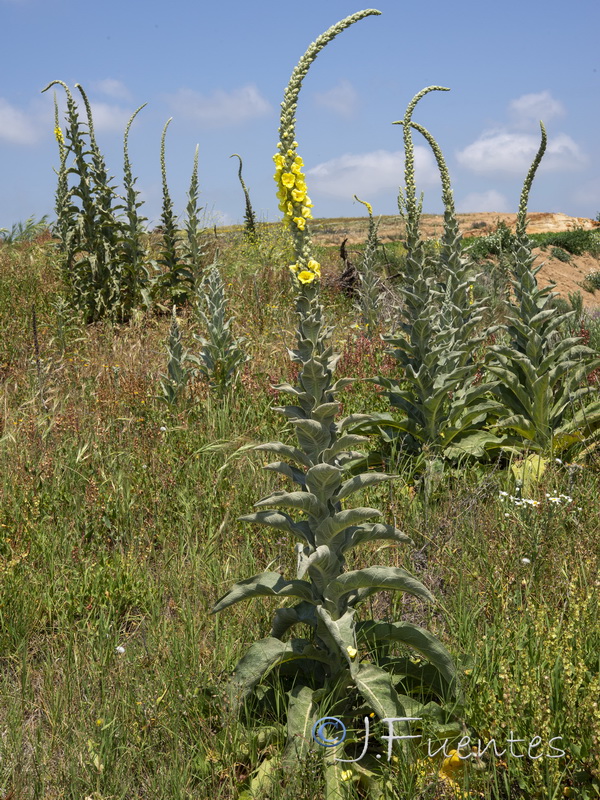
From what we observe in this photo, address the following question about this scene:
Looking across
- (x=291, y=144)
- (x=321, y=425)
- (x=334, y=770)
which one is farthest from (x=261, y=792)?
(x=291, y=144)

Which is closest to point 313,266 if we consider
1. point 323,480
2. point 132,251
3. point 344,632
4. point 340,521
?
point 323,480

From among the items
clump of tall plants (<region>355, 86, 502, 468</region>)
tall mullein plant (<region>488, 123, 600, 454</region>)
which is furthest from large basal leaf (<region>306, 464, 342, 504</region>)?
tall mullein plant (<region>488, 123, 600, 454</region>)

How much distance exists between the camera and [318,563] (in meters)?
2.79

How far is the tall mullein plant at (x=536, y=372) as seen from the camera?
533 cm

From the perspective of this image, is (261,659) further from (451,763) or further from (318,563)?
(451,763)

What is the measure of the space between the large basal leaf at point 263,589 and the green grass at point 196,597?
1.16ft

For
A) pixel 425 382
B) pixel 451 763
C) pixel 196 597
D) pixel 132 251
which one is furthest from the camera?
pixel 132 251

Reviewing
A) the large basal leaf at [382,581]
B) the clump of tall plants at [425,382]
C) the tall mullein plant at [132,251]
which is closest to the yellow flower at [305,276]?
the large basal leaf at [382,581]

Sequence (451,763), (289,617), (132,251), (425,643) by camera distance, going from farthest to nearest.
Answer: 1. (132,251)
2. (289,617)
3. (425,643)
4. (451,763)

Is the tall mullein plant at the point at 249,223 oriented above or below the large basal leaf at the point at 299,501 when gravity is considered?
above

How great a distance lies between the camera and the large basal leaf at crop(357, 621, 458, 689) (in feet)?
8.77

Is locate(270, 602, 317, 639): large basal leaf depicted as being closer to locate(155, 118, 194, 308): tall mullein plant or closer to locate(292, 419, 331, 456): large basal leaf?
locate(292, 419, 331, 456): large basal leaf

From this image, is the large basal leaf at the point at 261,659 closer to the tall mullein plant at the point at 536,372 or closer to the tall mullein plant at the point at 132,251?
the tall mullein plant at the point at 536,372

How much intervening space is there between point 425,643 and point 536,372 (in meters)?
3.18
